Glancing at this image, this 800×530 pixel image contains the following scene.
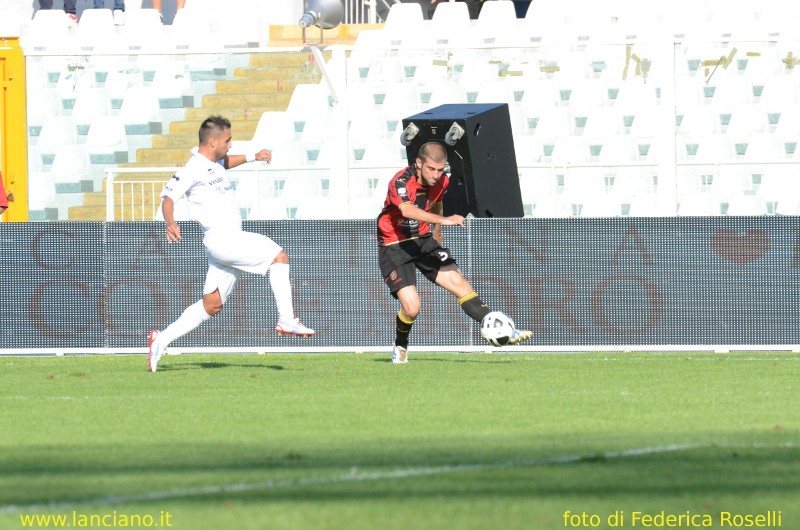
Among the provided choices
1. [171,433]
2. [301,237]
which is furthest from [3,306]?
[171,433]

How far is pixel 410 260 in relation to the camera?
12.1 m

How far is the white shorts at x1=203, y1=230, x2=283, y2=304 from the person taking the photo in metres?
11.7

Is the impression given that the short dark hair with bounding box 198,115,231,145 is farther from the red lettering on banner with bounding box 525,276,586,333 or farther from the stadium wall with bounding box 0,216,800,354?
the red lettering on banner with bounding box 525,276,586,333

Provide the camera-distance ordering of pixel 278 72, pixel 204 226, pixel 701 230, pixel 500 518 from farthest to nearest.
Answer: pixel 278 72, pixel 701 230, pixel 204 226, pixel 500 518

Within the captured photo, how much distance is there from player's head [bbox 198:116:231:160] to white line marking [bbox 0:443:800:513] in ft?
18.4

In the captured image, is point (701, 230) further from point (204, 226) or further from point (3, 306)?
point (3, 306)

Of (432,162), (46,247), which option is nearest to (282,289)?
(432,162)

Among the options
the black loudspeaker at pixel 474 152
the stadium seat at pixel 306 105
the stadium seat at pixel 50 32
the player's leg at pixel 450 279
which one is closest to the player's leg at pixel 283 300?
the player's leg at pixel 450 279

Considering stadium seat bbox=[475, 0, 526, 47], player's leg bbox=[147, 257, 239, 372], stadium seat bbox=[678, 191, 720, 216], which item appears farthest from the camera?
stadium seat bbox=[475, 0, 526, 47]

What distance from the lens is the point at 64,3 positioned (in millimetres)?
27156

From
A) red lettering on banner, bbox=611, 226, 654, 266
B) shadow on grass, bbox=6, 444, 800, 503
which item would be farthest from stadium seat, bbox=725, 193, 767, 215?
shadow on grass, bbox=6, 444, 800, 503

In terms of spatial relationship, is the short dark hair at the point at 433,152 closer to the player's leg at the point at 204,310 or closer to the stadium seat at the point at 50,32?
the player's leg at the point at 204,310

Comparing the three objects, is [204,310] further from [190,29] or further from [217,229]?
[190,29]

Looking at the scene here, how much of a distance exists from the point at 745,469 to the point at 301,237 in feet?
28.1
